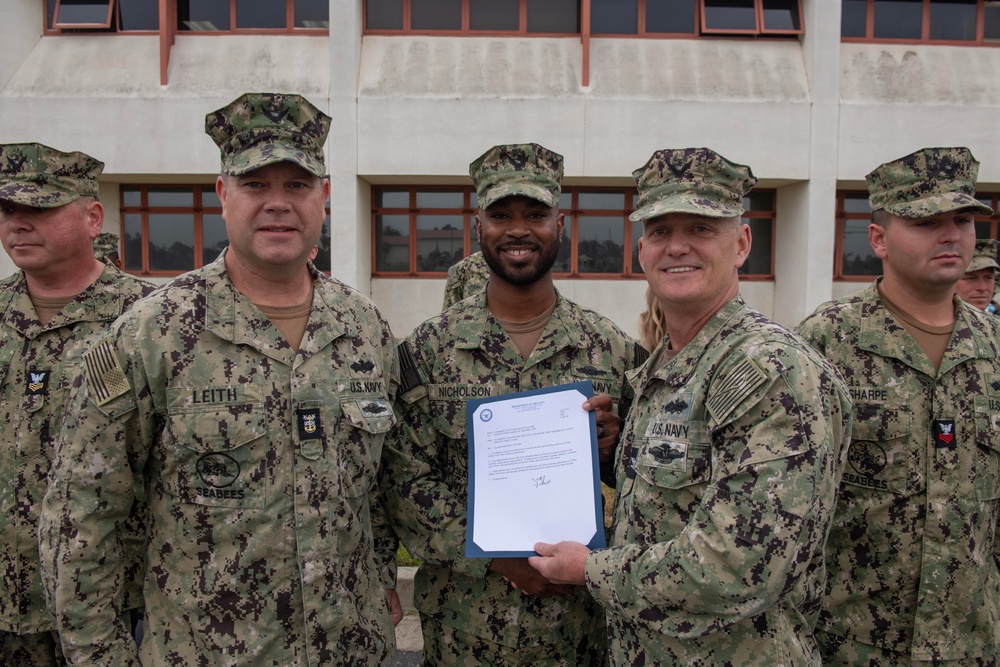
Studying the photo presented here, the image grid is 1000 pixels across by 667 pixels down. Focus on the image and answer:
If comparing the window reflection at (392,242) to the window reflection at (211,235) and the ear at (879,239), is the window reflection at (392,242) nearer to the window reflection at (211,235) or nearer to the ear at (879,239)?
the window reflection at (211,235)

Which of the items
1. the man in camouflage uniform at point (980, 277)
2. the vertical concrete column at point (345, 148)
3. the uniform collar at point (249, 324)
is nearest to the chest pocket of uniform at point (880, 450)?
the uniform collar at point (249, 324)

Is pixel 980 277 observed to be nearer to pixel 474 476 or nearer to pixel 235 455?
pixel 474 476

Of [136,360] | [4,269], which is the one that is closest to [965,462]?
[136,360]

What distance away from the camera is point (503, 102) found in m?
12.4

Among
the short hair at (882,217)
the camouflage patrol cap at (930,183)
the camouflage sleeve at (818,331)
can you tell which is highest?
the camouflage patrol cap at (930,183)

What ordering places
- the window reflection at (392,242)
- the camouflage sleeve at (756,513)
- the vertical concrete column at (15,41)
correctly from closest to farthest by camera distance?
the camouflage sleeve at (756,513), the vertical concrete column at (15,41), the window reflection at (392,242)

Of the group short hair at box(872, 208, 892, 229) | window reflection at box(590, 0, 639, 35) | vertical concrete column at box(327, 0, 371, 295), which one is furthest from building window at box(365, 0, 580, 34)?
short hair at box(872, 208, 892, 229)

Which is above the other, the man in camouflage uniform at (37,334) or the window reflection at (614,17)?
the window reflection at (614,17)

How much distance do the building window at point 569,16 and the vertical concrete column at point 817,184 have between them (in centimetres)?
77

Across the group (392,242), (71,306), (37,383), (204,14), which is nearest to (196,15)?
(204,14)

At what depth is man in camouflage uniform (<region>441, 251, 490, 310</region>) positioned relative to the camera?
7367mm

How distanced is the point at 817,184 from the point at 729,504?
12.7 metres

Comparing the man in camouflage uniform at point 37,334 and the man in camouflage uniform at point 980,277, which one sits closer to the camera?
the man in camouflage uniform at point 37,334

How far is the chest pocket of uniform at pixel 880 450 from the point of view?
261 centimetres
